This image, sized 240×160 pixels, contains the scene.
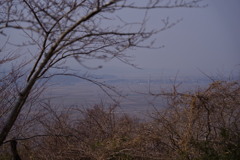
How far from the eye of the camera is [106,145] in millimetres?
5078

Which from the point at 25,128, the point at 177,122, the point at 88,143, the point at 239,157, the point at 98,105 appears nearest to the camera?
the point at 239,157

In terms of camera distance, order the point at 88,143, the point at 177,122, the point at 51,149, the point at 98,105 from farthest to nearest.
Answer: the point at 98,105 → the point at 51,149 → the point at 88,143 → the point at 177,122

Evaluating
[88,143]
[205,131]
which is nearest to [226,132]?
[205,131]

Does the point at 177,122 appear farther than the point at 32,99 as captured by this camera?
No

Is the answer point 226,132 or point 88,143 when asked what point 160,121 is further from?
point 88,143

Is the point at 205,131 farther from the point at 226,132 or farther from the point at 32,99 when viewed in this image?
the point at 32,99

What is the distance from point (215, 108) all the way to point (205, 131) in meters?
0.42

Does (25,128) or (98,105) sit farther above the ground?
(98,105)

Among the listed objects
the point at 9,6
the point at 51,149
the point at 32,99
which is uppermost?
the point at 9,6

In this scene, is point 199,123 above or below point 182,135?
above

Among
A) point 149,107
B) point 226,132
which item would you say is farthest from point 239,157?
point 149,107

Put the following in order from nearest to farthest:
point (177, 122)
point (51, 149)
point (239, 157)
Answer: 1. point (239, 157)
2. point (177, 122)
3. point (51, 149)

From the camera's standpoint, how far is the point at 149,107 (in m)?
5.44

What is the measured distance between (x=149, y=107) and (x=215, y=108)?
121 cm
